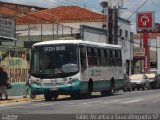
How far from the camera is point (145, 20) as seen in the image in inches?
3531

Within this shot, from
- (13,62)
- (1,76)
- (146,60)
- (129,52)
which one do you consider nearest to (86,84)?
(1,76)

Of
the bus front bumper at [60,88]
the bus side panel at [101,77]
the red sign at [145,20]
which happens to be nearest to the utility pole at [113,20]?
the bus side panel at [101,77]

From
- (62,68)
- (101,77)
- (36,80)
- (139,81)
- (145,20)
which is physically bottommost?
(139,81)

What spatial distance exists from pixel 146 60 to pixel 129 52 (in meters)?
8.73

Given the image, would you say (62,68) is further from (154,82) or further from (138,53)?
(138,53)

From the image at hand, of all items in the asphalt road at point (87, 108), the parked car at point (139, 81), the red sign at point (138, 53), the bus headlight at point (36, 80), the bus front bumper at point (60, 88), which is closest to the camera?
the asphalt road at point (87, 108)

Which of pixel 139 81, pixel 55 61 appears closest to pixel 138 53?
pixel 139 81

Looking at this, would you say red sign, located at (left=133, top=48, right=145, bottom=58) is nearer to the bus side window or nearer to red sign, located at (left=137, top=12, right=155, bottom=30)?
red sign, located at (left=137, top=12, right=155, bottom=30)

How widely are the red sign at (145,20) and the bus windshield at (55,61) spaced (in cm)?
5964

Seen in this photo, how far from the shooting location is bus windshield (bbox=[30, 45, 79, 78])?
1194 inches

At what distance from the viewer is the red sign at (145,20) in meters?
89.7

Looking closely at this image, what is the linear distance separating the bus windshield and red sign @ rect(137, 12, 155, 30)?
59642 mm

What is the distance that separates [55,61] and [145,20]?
199ft

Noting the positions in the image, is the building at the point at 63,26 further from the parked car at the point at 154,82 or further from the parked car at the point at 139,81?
the parked car at the point at 154,82
